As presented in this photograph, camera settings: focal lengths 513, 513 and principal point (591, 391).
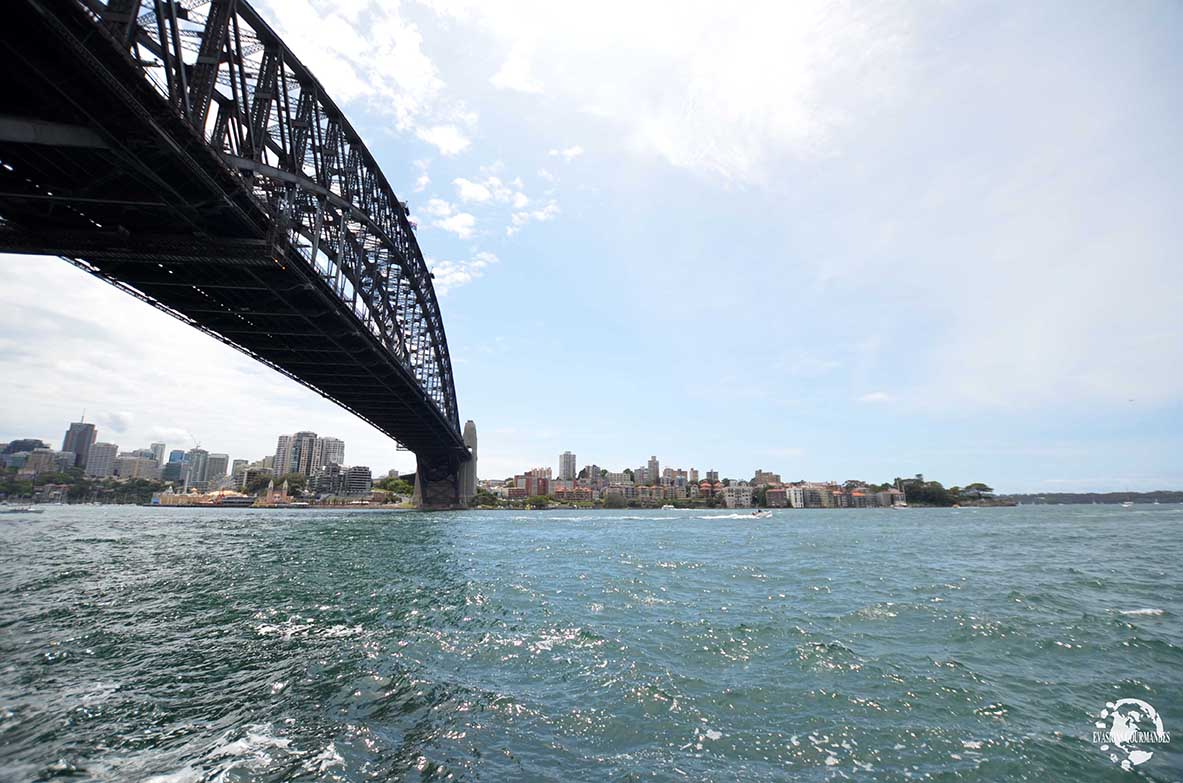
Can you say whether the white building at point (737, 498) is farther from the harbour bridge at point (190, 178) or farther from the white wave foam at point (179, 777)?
the white wave foam at point (179, 777)

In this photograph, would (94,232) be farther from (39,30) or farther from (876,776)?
(876,776)

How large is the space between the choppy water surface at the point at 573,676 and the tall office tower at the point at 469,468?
260 feet

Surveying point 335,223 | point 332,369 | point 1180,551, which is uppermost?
point 335,223

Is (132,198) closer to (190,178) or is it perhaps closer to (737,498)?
(190,178)

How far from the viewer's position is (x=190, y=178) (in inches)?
740

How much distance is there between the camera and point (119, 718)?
6.59 meters

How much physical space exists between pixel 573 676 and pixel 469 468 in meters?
94.1

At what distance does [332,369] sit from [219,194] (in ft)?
97.9

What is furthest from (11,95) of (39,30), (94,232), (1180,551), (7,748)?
(1180,551)

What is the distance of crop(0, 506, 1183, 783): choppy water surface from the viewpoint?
5.86m

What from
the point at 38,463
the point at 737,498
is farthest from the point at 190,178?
the point at 38,463

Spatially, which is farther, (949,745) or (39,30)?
(39,30)

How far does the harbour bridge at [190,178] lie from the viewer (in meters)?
14.2

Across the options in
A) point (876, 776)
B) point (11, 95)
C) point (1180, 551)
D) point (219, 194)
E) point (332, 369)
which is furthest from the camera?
point (332, 369)
